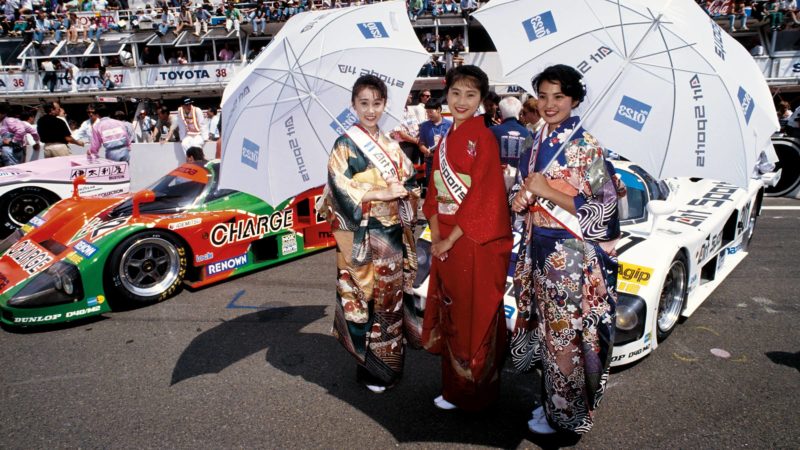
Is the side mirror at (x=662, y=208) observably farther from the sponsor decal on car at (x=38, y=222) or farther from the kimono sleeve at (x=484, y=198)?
the sponsor decal on car at (x=38, y=222)

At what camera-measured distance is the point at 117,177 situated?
7637 mm

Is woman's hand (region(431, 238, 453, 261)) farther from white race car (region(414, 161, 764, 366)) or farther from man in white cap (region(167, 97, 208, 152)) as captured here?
man in white cap (region(167, 97, 208, 152))

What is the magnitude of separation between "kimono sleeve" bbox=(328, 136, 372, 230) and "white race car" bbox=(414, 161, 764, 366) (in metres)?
0.84

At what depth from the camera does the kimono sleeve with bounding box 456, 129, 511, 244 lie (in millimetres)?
2283

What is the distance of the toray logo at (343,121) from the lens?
10.2 feet

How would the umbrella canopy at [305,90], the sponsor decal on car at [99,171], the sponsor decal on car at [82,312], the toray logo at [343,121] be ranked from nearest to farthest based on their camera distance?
the umbrella canopy at [305,90]
the toray logo at [343,121]
the sponsor decal on car at [82,312]
the sponsor decal on car at [99,171]

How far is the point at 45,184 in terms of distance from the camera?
7.03m

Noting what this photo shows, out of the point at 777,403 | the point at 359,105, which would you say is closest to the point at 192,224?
the point at 359,105

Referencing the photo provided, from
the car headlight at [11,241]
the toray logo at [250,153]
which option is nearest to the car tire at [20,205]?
the car headlight at [11,241]

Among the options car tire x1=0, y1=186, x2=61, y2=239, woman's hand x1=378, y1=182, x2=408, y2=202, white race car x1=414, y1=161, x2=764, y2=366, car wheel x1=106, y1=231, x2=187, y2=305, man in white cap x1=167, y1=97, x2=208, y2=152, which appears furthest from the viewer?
man in white cap x1=167, y1=97, x2=208, y2=152

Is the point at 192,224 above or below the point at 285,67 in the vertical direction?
below

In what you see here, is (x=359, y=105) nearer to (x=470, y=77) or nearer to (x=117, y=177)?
(x=470, y=77)

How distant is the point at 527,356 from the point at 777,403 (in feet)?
4.80

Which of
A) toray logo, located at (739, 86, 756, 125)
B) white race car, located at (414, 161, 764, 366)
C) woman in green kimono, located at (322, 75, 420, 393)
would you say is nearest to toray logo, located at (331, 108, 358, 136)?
woman in green kimono, located at (322, 75, 420, 393)
